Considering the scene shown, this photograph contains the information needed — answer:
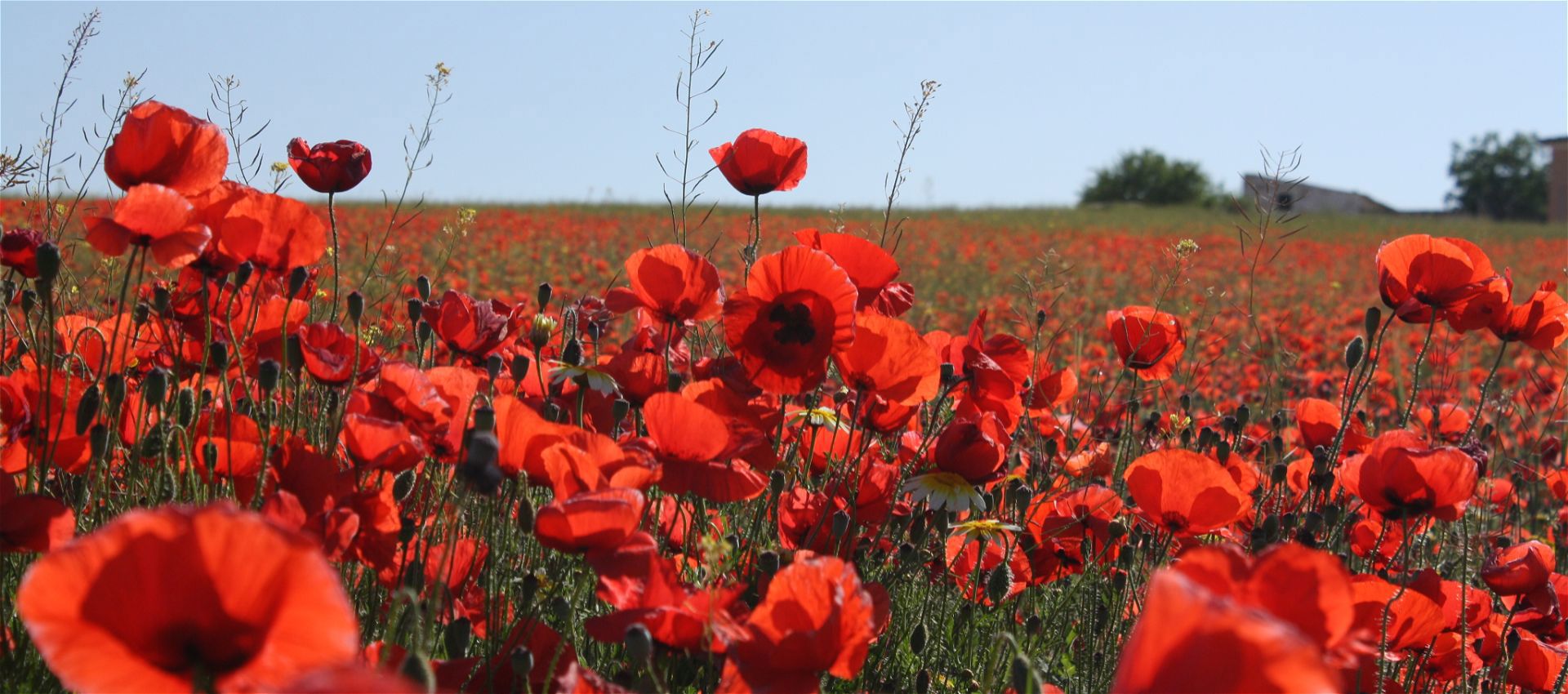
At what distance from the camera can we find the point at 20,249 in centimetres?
156

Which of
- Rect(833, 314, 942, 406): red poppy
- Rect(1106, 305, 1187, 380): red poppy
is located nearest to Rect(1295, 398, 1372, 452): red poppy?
Rect(1106, 305, 1187, 380): red poppy

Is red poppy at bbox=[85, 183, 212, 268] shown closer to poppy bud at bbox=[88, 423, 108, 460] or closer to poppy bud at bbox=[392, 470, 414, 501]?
poppy bud at bbox=[88, 423, 108, 460]

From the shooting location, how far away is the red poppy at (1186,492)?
152 cm

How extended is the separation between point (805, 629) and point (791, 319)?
49cm

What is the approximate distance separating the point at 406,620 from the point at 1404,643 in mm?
1199

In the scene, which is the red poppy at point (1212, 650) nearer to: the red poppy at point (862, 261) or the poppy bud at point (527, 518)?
the poppy bud at point (527, 518)

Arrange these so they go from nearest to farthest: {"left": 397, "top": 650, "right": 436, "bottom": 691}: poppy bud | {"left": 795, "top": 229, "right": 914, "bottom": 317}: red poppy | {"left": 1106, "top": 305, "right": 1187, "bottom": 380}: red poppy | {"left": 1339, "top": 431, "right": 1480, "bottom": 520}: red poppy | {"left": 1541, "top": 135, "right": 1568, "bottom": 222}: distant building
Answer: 1. {"left": 397, "top": 650, "right": 436, "bottom": 691}: poppy bud
2. {"left": 1339, "top": 431, "right": 1480, "bottom": 520}: red poppy
3. {"left": 795, "top": 229, "right": 914, "bottom": 317}: red poppy
4. {"left": 1106, "top": 305, "right": 1187, "bottom": 380}: red poppy
5. {"left": 1541, "top": 135, "right": 1568, "bottom": 222}: distant building

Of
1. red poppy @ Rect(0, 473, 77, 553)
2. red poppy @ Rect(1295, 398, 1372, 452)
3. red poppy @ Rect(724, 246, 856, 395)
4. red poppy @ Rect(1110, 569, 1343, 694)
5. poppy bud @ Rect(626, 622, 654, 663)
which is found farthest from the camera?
red poppy @ Rect(1295, 398, 1372, 452)

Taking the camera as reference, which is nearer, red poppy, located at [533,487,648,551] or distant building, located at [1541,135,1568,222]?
red poppy, located at [533,487,648,551]

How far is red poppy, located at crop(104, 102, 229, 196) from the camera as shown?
4.72 ft

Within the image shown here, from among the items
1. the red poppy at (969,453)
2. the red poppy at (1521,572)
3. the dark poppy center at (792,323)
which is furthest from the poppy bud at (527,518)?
the red poppy at (1521,572)

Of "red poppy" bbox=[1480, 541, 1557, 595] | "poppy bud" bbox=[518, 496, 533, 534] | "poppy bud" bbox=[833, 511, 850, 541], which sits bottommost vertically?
"red poppy" bbox=[1480, 541, 1557, 595]

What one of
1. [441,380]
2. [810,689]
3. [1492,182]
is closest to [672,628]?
[810,689]

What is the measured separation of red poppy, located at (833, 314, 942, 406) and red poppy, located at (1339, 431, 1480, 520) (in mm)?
556
